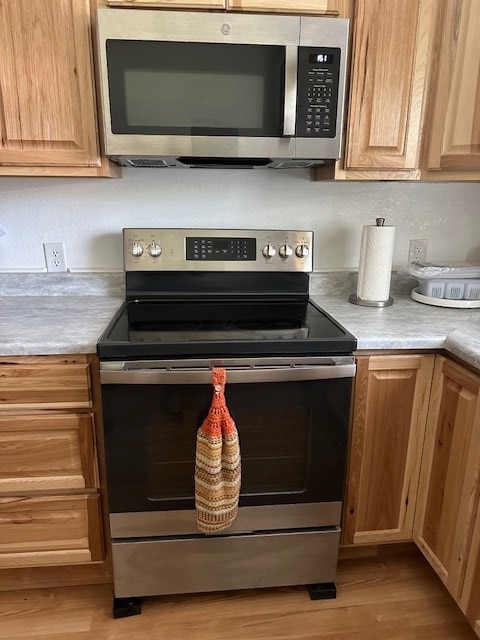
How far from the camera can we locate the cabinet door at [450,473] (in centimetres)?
129

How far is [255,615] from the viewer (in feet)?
5.02

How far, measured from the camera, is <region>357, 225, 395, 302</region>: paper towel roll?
169cm

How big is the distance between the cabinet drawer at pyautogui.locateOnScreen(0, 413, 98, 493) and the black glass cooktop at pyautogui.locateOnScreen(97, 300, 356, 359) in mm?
276

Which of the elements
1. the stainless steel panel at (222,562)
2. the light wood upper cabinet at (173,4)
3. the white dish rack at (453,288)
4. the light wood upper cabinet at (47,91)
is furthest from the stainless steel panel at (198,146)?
the stainless steel panel at (222,562)

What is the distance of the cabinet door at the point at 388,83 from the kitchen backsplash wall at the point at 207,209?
1.05ft

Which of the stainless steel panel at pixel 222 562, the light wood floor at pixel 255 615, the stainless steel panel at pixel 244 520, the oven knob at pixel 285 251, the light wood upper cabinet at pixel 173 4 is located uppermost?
the light wood upper cabinet at pixel 173 4

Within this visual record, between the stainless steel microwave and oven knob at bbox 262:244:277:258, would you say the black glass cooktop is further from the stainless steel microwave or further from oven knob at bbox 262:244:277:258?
the stainless steel microwave

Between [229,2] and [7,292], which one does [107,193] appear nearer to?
[7,292]

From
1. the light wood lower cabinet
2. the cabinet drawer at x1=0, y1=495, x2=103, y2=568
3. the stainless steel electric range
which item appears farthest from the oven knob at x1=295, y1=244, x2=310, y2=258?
the cabinet drawer at x1=0, y1=495, x2=103, y2=568

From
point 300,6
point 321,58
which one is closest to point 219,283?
point 321,58

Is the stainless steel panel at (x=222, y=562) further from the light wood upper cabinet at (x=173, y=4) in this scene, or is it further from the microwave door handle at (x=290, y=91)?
the light wood upper cabinet at (x=173, y=4)

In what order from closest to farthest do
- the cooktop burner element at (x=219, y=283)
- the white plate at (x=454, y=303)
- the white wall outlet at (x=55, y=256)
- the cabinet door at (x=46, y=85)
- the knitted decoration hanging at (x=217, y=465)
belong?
the knitted decoration hanging at (x=217, y=465) → the cabinet door at (x=46, y=85) → the cooktop burner element at (x=219, y=283) → the white plate at (x=454, y=303) → the white wall outlet at (x=55, y=256)

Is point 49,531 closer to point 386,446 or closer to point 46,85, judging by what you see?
point 386,446

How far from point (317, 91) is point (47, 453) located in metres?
1.35
